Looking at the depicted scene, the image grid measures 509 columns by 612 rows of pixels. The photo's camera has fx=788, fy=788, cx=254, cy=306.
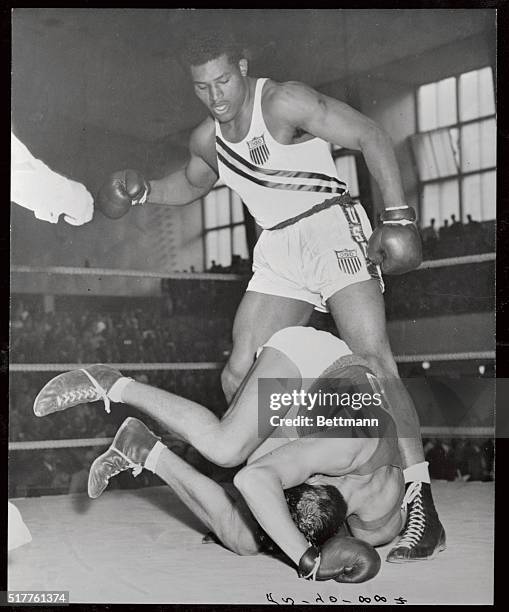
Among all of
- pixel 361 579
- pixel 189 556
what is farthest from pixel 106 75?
pixel 361 579

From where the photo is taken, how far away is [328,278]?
2.52 metres

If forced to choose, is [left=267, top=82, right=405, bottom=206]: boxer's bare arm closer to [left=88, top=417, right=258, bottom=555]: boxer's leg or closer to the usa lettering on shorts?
the usa lettering on shorts

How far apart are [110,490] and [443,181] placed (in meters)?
1.47

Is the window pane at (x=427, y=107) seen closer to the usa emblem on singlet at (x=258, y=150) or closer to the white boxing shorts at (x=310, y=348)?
the usa emblem on singlet at (x=258, y=150)

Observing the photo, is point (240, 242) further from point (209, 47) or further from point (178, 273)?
point (209, 47)

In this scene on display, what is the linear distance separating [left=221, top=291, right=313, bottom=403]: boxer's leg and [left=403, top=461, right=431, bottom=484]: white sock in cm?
57

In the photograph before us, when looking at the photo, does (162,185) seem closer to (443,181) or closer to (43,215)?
(43,215)

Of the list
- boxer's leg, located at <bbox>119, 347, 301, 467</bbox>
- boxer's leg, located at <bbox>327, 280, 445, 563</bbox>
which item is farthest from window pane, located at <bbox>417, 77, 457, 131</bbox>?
boxer's leg, located at <bbox>119, 347, 301, 467</bbox>

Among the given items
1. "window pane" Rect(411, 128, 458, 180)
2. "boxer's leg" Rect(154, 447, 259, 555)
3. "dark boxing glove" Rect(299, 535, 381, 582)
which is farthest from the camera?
"window pane" Rect(411, 128, 458, 180)

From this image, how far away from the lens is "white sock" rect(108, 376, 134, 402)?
2.54m

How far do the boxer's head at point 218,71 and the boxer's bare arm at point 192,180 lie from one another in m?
0.11

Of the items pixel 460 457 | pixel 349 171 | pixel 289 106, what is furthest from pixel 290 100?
pixel 460 457

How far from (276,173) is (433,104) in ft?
1.82

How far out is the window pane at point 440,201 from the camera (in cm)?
251
